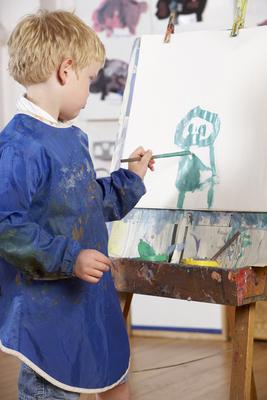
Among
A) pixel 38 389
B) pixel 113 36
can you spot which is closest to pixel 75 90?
pixel 38 389

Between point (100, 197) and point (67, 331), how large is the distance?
0.97ft

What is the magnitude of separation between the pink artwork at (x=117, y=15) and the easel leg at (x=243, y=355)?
1954 millimetres

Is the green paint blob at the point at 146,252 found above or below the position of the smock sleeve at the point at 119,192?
below

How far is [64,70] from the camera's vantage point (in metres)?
1.42

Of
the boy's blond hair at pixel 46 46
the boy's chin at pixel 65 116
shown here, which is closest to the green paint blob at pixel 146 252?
the boy's chin at pixel 65 116

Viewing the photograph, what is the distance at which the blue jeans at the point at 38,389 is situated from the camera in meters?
1.39

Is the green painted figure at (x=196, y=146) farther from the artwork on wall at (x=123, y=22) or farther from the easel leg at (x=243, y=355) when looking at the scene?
the artwork on wall at (x=123, y=22)

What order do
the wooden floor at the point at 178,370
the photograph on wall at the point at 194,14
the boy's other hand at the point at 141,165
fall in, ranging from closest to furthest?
the boy's other hand at the point at 141,165, the wooden floor at the point at 178,370, the photograph on wall at the point at 194,14

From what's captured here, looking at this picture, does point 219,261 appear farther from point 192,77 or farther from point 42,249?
point 42,249

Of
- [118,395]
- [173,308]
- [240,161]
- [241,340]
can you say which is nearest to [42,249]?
A: [118,395]

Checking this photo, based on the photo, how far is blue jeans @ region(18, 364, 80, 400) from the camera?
139 centimetres

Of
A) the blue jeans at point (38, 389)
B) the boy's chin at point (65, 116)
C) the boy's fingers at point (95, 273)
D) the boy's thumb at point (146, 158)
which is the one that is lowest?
the blue jeans at point (38, 389)

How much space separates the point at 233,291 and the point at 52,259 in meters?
0.52

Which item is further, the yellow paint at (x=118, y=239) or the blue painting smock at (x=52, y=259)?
the yellow paint at (x=118, y=239)
